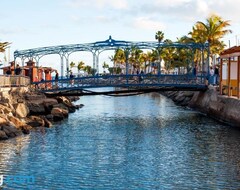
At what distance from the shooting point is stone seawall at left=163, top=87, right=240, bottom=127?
41906 millimetres

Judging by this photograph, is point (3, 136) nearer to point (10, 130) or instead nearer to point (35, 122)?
point (10, 130)

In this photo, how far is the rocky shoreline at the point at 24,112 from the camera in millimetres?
34500

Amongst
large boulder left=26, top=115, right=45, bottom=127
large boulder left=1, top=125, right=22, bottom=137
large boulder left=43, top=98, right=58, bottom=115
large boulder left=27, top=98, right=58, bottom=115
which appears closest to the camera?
large boulder left=1, top=125, right=22, bottom=137

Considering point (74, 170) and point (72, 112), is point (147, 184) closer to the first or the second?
point (74, 170)

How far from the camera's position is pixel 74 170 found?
2441 centimetres

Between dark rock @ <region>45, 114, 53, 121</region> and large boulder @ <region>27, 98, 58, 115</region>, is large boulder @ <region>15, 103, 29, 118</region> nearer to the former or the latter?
dark rock @ <region>45, 114, 53, 121</region>

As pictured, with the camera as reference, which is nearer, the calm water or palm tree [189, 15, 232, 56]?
the calm water

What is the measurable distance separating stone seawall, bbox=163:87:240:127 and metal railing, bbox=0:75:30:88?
2001 centimetres

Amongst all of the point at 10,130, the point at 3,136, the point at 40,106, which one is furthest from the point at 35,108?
the point at 3,136

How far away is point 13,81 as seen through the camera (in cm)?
4784

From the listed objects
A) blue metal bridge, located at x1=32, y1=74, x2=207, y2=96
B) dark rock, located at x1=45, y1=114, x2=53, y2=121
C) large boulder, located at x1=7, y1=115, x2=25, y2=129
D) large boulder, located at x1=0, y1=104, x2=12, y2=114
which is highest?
blue metal bridge, located at x1=32, y1=74, x2=207, y2=96

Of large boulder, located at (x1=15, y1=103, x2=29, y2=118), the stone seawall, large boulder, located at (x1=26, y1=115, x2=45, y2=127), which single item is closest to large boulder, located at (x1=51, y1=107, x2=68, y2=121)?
large boulder, located at (x1=15, y1=103, x2=29, y2=118)

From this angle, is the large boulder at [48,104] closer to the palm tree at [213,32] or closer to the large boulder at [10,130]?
the large boulder at [10,130]

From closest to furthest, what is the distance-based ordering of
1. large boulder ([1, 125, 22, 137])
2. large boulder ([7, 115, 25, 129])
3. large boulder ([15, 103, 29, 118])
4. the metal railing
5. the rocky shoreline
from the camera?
1. large boulder ([1, 125, 22, 137])
2. the rocky shoreline
3. large boulder ([7, 115, 25, 129])
4. large boulder ([15, 103, 29, 118])
5. the metal railing
